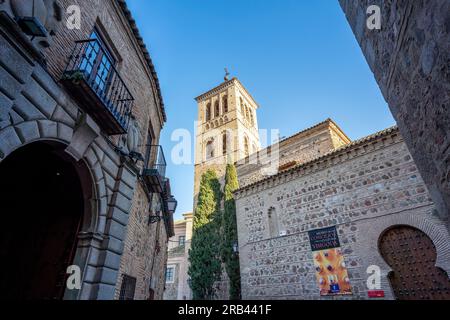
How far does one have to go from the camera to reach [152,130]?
8.66 m

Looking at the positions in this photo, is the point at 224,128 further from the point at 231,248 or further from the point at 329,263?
the point at 329,263

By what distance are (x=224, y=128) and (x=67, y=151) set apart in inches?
862

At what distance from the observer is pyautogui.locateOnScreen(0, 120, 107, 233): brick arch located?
3100 mm

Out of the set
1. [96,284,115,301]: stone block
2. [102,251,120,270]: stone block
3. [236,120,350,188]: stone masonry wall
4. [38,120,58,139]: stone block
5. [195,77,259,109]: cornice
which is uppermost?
[195,77,259,109]: cornice

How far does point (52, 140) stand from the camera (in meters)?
3.84

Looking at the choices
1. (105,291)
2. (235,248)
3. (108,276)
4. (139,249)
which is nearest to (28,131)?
(108,276)

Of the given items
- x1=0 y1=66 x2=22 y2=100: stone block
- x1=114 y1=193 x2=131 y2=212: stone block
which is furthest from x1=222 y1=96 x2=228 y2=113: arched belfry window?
x1=0 y1=66 x2=22 y2=100: stone block

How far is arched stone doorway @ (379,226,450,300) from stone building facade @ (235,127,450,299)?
0.03 meters

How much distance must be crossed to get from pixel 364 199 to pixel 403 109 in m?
7.17

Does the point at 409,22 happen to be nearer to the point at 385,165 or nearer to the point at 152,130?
the point at 152,130

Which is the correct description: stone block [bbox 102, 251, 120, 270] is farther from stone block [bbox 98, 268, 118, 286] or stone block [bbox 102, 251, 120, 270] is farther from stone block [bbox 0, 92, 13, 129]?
stone block [bbox 0, 92, 13, 129]

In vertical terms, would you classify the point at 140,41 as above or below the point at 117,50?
above

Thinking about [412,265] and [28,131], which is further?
[412,265]
